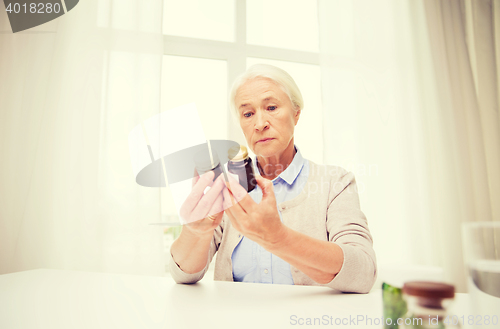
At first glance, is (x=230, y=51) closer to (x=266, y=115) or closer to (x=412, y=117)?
(x=266, y=115)

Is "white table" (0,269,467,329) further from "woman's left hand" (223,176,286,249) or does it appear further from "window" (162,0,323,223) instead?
"window" (162,0,323,223)

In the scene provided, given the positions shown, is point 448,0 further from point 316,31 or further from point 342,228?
point 342,228

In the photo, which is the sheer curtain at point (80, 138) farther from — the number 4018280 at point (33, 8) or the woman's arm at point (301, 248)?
the woman's arm at point (301, 248)

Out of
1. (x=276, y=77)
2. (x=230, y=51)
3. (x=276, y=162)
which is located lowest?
(x=276, y=162)

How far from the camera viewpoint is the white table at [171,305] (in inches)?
14.9

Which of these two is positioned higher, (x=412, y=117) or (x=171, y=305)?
(x=412, y=117)

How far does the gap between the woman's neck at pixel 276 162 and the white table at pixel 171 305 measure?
47cm

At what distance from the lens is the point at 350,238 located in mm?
646

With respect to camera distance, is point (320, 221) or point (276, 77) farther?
point (276, 77)

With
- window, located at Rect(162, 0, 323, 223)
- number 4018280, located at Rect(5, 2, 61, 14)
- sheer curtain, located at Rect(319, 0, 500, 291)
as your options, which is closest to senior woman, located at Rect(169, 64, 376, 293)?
window, located at Rect(162, 0, 323, 223)

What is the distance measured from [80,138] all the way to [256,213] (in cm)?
127

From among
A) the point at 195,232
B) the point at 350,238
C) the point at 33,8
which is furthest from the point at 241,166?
the point at 33,8

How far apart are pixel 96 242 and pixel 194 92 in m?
0.93

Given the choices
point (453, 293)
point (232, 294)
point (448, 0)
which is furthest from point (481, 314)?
point (448, 0)
